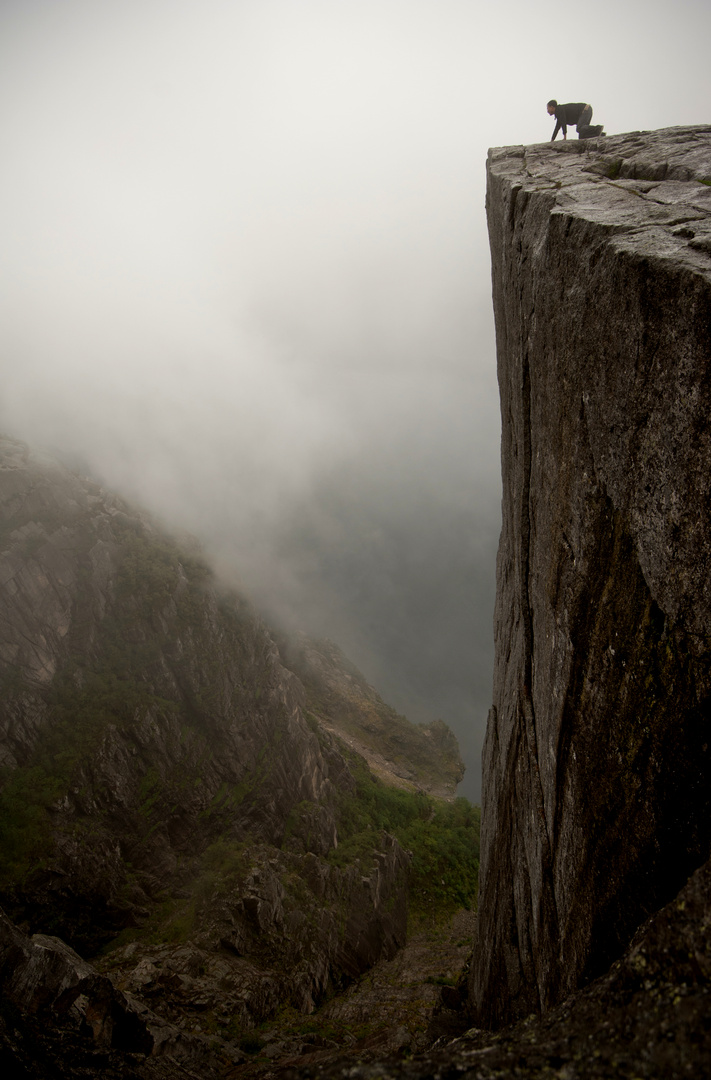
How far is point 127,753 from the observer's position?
4459 cm

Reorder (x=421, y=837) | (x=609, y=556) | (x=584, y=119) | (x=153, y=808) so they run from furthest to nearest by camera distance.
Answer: (x=421, y=837) → (x=153, y=808) → (x=584, y=119) → (x=609, y=556)

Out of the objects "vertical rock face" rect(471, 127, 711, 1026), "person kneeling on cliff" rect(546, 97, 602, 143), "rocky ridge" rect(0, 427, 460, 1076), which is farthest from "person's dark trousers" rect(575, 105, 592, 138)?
"rocky ridge" rect(0, 427, 460, 1076)

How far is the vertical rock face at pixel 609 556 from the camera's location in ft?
18.3

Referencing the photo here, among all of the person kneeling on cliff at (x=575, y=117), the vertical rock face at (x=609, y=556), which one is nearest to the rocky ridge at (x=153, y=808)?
the vertical rock face at (x=609, y=556)

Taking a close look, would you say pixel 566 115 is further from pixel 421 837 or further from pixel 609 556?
pixel 421 837

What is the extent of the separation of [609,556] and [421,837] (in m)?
66.3

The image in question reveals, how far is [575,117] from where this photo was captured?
1772 centimetres

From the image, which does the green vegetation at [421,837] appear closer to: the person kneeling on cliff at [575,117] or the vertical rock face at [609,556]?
the vertical rock face at [609,556]

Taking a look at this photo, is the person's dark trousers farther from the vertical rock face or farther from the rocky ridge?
the rocky ridge

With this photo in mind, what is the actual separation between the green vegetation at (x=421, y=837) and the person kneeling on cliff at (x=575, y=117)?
2324 inches

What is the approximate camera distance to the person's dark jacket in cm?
1766

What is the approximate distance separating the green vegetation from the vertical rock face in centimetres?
4756

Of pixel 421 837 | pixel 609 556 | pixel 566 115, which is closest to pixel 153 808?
pixel 421 837

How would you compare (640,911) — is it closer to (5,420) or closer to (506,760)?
(506,760)
